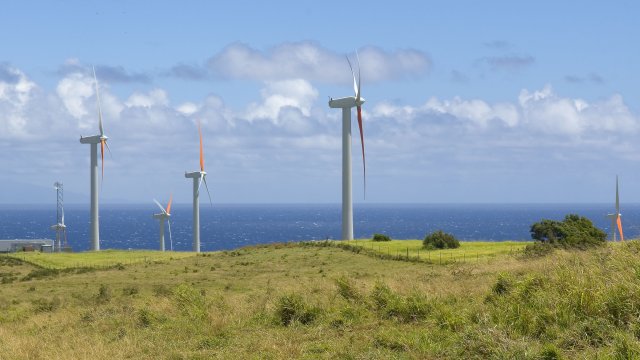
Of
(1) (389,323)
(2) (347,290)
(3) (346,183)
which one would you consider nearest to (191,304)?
(2) (347,290)

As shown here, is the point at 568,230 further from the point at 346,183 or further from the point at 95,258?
the point at 95,258

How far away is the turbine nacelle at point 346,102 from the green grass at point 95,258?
2847 cm

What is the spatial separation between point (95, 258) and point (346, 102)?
3882cm

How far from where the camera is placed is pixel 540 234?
265ft

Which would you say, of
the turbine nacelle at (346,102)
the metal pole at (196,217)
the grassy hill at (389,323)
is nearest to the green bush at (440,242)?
the turbine nacelle at (346,102)

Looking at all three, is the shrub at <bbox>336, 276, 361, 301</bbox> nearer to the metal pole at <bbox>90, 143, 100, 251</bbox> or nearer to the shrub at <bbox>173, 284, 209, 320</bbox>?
the shrub at <bbox>173, 284, 209, 320</bbox>

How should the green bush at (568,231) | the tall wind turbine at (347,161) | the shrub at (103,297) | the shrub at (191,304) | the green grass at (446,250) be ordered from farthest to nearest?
the tall wind turbine at (347,161), the green bush at (568,231), the green grass at (446,250), the shrub at (103,297), the shrub at (191,304)

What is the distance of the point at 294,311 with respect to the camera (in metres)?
24.2

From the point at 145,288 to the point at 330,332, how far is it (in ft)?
123

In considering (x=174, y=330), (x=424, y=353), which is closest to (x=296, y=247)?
(x=174, y=330)

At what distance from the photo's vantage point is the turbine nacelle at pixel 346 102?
104 metres

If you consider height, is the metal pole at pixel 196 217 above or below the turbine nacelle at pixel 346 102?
below

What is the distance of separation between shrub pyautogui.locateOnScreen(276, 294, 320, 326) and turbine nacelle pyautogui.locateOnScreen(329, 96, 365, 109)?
265 ft

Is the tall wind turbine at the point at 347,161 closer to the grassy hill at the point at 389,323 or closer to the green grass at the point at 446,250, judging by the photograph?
the green grass at the point at 446,250
